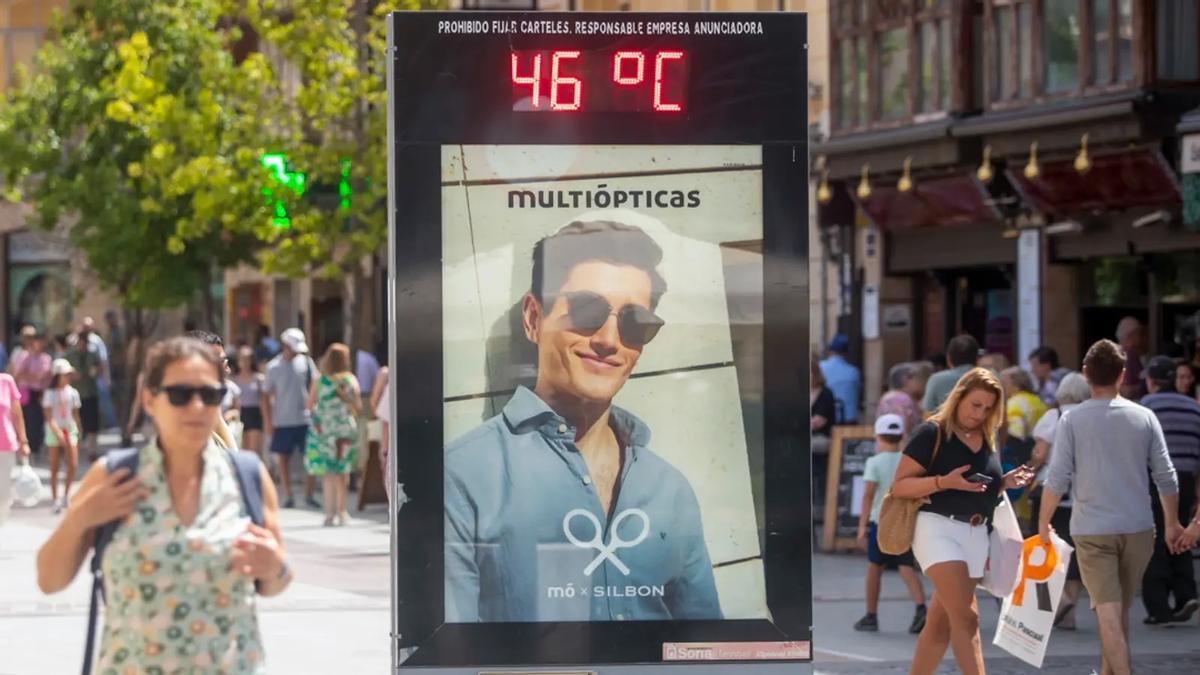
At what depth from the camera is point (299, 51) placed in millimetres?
28797

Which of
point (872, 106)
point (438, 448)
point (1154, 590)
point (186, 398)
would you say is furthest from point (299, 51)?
point (186, 398)

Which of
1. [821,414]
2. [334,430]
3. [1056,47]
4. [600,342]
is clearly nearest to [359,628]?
[600,342]

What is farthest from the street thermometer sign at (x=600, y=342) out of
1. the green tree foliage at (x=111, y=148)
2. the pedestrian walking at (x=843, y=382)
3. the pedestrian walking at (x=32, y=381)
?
the green tree foliage at (x=111, y=148)

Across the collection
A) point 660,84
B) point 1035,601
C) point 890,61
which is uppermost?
point 890,61

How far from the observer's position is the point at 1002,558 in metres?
10.7

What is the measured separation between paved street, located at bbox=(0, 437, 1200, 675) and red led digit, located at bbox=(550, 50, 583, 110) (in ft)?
15.8

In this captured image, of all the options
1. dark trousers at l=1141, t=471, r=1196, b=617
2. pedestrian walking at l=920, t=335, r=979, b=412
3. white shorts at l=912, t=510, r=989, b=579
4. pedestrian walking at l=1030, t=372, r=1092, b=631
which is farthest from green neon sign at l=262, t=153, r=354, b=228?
white shorts at l=912, t=510, r=989, b=579

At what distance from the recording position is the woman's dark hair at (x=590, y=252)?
27.2ft

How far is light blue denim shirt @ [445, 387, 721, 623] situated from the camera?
329 inches

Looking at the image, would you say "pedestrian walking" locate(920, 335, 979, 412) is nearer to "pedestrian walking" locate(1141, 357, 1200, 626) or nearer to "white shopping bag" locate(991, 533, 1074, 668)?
"pedestrian walking" locate(1141, 357, 1200, 626)

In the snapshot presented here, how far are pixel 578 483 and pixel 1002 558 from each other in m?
2.94

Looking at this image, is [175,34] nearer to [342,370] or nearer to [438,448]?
[342,370]

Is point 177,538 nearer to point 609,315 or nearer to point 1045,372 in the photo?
point 609,315

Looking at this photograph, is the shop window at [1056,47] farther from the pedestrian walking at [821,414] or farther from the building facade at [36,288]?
the building facade at [36,288]
